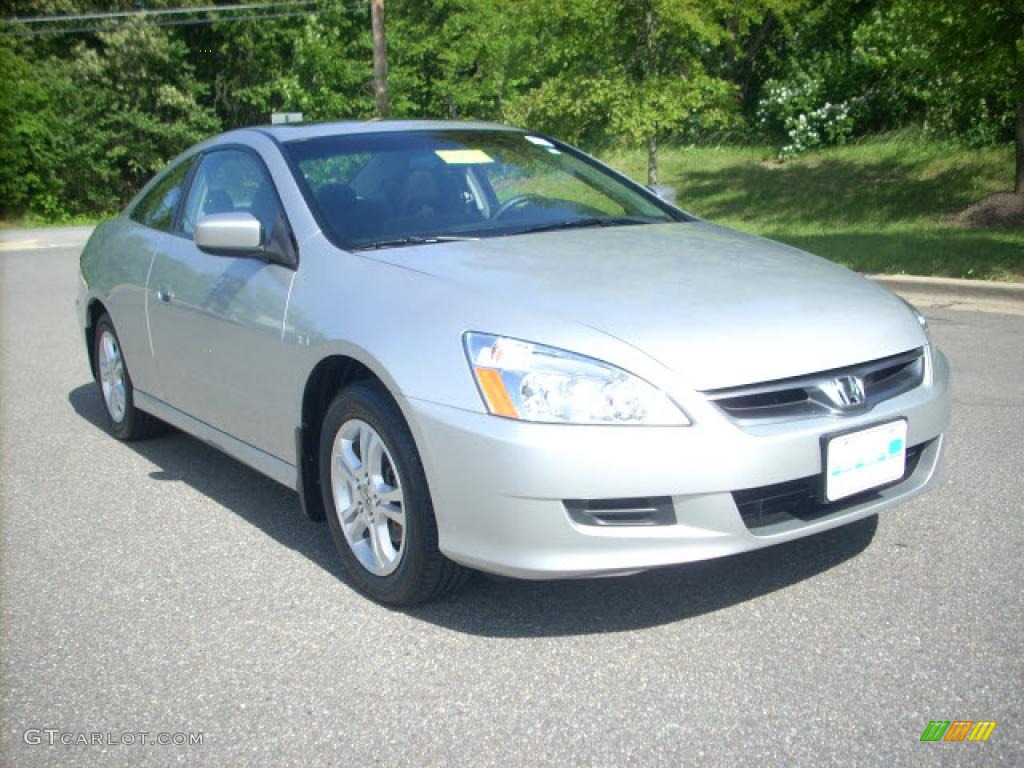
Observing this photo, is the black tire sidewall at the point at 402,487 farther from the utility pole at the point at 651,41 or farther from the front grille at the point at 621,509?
the utility pole at the point at 651,41

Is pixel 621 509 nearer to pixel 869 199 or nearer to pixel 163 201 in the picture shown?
pixel 163 201

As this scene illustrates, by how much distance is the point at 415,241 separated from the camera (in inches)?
163

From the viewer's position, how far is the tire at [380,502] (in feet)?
11.3

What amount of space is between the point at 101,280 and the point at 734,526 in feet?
13.0

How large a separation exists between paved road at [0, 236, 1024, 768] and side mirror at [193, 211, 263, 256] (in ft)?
3.82

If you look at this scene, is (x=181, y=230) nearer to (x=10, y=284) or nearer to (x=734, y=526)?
(x=734, y=526)

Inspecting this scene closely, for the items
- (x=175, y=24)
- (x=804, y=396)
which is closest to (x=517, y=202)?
(x=804, y=396)

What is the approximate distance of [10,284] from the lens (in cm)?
1491

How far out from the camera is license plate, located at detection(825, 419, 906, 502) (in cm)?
330

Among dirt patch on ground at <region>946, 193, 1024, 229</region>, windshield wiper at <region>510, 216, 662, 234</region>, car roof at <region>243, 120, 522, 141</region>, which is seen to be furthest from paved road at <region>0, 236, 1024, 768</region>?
dirt patch on ground at <region>946, 193, 1024, 229</region>

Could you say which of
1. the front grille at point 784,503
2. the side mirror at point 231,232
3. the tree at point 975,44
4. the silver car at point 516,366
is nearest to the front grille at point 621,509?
the silver car at point 516,366

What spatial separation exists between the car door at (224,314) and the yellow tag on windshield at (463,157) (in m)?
0.73

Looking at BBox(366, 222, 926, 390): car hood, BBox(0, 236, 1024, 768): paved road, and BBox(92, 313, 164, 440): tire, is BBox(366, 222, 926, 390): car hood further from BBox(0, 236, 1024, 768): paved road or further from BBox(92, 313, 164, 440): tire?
BBox(92, 313, 164, 440): tire

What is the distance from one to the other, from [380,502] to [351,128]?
78.2 inches
